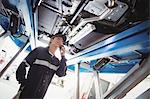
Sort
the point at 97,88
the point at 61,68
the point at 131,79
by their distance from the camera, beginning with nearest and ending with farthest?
the point at 131,79, the point at 61,68, the point at 97,88

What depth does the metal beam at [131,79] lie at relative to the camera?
1336mm

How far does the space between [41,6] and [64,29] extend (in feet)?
1.16

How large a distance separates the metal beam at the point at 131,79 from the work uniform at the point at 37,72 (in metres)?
0.53

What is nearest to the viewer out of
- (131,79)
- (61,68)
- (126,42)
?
(126,42)

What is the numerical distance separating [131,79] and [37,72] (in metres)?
0.71

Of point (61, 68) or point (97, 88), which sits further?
point (97, 88)

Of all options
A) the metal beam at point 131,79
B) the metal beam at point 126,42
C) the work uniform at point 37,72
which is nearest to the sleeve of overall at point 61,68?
the work uniform at point 37,72

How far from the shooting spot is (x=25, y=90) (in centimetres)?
152

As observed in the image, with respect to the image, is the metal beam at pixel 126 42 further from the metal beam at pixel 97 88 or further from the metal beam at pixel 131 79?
the metal beam at pixel 97 88

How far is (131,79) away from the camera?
1.46m

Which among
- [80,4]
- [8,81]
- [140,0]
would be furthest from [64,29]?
[8,81]

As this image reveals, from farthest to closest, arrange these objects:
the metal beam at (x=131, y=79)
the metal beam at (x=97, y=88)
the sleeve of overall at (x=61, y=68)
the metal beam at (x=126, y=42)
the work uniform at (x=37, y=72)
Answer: the metal beam at (x=97, y=88) < the sleeve of overall at (x=61, y=68) < the work uniform at (x=37, y=72) < the metal beam at (x=131, y=79) < the metal beam at (x=126, y=42)

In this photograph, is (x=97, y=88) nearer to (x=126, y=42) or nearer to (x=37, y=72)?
(x=37, y=72)

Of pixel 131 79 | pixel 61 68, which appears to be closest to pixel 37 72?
pixel 61 68
